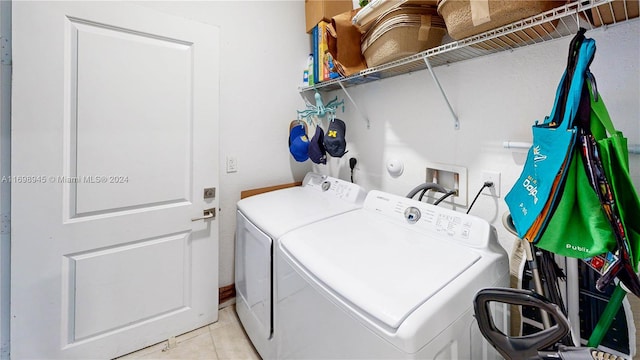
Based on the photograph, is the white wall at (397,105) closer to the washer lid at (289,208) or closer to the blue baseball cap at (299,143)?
the blue baseball cap at (299,143)

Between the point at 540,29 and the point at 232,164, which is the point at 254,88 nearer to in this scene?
the point at 232,164

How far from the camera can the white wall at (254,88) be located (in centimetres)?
191

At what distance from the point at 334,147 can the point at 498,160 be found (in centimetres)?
90

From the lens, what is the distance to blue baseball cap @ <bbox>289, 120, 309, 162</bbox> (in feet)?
6.61

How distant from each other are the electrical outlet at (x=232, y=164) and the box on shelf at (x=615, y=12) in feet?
6.24

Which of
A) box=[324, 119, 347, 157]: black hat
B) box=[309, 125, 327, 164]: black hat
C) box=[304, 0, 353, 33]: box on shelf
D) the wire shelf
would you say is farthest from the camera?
box=[304, 0, 353, 33]: box on shelf

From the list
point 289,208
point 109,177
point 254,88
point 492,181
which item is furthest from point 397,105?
point 109,177

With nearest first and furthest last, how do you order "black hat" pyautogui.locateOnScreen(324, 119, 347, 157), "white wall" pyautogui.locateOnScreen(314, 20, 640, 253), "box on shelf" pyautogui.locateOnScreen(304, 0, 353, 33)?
"white wall" pyautogui.locateOnScreen(314, 20, 640, 253)
"black hat" pyautogui.locateOnScreen(324, 119, 347, 157)
"box on shelf" pyautogui.locateOnScreen(304, 0, 353, 33)

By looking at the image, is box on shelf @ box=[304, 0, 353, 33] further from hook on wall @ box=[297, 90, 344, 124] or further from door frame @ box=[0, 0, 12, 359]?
door frame @ box=[0, 0, 12, 359]

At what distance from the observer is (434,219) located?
3.87 ft

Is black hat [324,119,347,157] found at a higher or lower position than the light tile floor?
higher

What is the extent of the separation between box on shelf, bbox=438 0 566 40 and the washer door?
46.2 inches

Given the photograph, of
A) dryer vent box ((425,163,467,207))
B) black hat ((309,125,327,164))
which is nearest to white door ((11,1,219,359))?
black hat ((309,125,327,164))

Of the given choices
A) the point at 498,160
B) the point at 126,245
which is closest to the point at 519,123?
the point at 498,160
